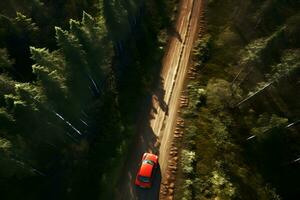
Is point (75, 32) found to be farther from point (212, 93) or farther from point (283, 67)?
point (283, 67)

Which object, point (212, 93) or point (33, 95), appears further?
point (212, 93)

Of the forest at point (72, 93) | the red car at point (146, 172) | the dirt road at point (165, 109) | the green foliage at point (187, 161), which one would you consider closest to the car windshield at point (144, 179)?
the red car at point (146, 172)

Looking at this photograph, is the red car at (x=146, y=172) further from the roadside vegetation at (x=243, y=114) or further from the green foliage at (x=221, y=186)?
the green foliage at (x=221, y=186)

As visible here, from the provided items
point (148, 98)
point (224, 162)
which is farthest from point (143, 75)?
point (224, 162)

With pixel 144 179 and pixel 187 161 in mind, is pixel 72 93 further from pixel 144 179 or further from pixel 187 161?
pixel 187 161

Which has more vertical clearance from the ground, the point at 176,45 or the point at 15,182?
the point at 176,45

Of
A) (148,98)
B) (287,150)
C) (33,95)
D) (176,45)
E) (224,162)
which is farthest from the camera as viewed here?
(176,45)

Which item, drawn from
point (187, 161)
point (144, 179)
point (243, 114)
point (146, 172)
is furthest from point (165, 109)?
point (243, 114)

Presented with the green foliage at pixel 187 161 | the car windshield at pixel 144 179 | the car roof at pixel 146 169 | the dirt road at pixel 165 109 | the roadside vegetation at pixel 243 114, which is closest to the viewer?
the car windshield at pixel 144 179
